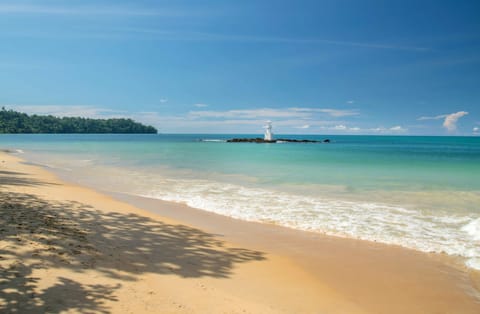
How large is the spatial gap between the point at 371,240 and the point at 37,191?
38.1 ft

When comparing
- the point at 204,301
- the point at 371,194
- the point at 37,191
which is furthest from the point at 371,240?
the point at 37,191

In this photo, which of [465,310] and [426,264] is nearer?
[465,310]

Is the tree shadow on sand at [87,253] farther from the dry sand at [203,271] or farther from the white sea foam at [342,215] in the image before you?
the white sea foam at [342,215]

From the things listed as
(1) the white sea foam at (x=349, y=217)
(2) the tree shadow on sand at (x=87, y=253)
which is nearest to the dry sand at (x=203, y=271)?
(2) the tree shadow on sand at (x=87, y=253)

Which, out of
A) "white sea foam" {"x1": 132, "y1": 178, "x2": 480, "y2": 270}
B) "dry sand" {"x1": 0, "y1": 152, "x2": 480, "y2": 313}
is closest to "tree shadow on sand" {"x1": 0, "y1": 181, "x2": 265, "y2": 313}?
"dry sand" {"x1": 0, "y1": 152, "x2": 480, "y2": 313}

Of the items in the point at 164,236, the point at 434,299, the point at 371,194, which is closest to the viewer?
the point at 434,299

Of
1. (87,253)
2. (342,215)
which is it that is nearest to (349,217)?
(342,215)

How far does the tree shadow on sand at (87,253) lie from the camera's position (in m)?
3.92

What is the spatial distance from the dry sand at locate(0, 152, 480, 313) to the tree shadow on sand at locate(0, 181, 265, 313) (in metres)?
0.02

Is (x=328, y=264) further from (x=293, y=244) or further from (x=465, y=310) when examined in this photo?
(x=465, y=310)

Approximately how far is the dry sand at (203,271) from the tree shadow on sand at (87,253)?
0.02m

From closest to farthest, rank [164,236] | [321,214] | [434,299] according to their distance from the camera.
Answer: [434,299], [164,236], [321,214]

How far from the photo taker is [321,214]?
1000cm

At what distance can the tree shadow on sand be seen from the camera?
392cm
